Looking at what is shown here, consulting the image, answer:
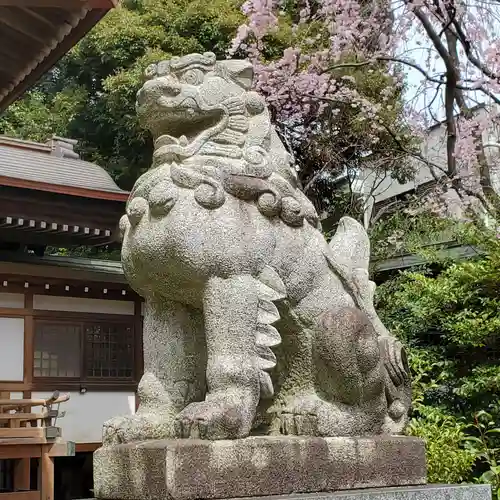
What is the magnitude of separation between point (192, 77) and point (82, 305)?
26.5 ft

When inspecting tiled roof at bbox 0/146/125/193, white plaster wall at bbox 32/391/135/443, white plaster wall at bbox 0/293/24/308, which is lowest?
white plaster wall at bbox 32/391/135/443

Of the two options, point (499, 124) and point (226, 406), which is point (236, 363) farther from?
point (499, 124)

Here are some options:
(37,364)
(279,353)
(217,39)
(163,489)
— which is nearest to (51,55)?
(37,364)

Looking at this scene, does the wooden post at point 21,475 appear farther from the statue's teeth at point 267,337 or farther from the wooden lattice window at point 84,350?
the statue's teeth at point 267,337

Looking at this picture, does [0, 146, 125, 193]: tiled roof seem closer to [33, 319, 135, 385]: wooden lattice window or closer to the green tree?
[33, 319, 135, 385]: wooden lattice window

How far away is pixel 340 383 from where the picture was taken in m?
2.78

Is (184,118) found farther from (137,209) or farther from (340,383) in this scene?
(340,383)

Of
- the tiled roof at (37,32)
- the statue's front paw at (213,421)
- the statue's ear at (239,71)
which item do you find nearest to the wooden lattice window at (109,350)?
the tiled roof at (37,32)

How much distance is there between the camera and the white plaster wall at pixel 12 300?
9.81m

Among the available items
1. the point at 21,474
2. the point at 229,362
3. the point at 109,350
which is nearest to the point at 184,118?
the point at 229,362

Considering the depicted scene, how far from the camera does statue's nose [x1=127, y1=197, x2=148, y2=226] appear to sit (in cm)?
271

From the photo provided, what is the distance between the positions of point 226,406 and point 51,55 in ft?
18.4

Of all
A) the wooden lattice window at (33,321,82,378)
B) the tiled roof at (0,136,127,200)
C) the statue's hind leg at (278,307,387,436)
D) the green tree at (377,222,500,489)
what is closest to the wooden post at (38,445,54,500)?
the wooden lattice window at (33,321,82,378)

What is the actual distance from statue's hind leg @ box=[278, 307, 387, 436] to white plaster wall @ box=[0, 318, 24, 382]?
7.74m
